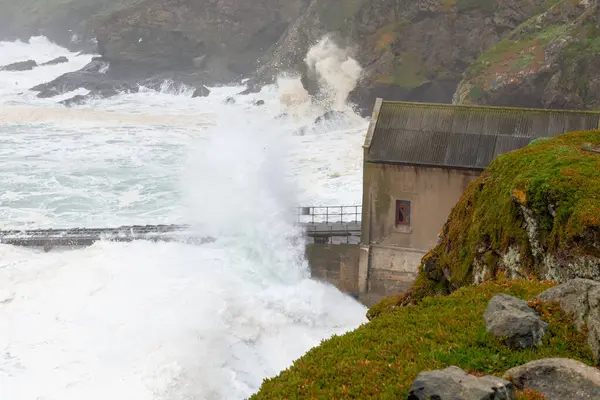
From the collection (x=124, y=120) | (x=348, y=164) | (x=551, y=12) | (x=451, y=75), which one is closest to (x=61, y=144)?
(x=124, y=120)

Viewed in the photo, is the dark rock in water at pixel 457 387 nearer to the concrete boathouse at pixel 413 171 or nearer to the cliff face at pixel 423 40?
the concrete boathouse at pixel 413 171

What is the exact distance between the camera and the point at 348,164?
40062 mm

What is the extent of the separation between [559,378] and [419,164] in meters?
14.9

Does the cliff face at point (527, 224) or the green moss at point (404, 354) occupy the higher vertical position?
the cliff face at point (527, 224)

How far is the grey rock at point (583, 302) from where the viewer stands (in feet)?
26.7

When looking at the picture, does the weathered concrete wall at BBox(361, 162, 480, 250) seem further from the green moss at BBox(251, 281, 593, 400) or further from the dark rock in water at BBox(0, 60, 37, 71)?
the dark rock in water at BBox(0, 60, 37, 71)

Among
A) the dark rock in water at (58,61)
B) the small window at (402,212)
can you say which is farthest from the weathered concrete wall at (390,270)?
the dark rock in water at (58,61)

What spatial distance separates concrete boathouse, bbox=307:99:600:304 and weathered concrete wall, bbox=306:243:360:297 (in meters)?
0.25

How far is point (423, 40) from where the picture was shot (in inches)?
2311

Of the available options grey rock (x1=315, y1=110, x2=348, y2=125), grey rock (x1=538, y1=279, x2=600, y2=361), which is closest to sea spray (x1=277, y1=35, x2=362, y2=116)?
grey rock (x1=315, y1=110, x2=348, y2=125)

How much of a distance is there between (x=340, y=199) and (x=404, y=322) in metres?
22.9

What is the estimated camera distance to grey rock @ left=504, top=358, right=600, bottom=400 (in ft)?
22.7

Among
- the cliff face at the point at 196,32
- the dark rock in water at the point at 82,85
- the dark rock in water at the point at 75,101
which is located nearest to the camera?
the dark rock in water at the point at 75,101

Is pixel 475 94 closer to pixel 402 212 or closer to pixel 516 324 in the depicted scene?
pixel 402 212
